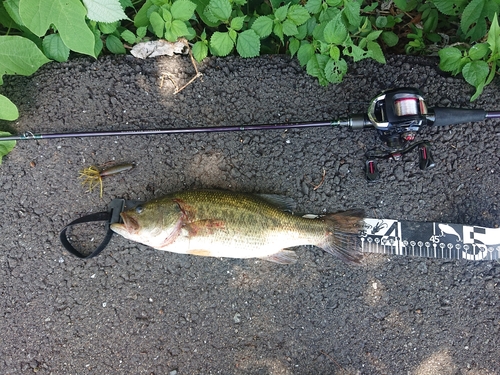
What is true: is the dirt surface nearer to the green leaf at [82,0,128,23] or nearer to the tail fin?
the tail fin

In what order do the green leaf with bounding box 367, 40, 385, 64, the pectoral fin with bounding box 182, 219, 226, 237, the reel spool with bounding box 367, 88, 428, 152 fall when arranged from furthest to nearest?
the green leaf with bounding box 367, 40, 385, 64 < the pectoral fin with bounding box 182, 219, 226, 237 < the reel spool with bounding box 367, 88, 428, 152

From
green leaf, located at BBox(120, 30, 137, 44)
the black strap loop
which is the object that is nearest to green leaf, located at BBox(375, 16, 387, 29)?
green leaf, located at BBox(120, 30, 137, 44)

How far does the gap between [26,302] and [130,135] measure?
5.48 ft

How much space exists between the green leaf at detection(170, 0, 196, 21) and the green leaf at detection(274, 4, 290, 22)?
2.05ft

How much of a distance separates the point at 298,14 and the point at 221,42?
2.05 feet

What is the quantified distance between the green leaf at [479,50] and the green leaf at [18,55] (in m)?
Answer: 3.18

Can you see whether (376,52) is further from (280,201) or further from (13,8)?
(13,8)

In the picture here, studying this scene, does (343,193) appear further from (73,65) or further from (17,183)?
(17,183)

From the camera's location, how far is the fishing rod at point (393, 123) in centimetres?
261

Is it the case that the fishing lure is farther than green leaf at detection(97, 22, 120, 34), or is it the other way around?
the fishing lure

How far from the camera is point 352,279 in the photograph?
3209mm

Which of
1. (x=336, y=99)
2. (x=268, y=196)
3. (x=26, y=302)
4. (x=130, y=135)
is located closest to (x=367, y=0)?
(x=336, y=99)

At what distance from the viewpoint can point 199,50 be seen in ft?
10.3

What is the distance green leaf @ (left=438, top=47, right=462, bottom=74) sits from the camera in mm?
2943
